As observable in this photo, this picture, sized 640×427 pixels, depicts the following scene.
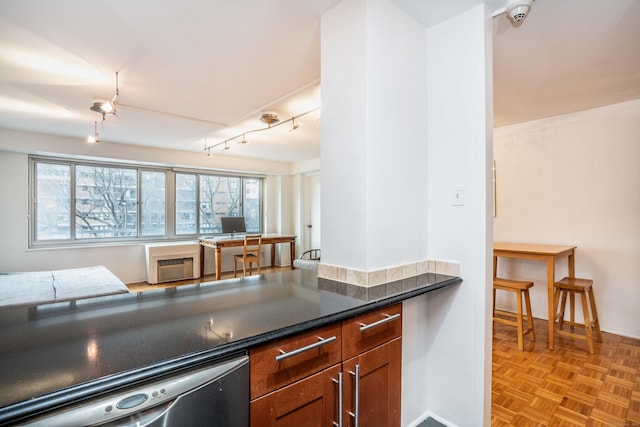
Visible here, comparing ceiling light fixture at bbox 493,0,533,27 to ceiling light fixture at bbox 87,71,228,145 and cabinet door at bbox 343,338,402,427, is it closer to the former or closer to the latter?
cabinet door at bbox 343,338,402,427

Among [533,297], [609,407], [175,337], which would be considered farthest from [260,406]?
[533,297]

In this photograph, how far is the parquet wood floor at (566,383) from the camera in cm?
179

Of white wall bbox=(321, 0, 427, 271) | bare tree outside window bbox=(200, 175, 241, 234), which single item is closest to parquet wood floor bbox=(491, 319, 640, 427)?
white wall bbox=(321, 0, 427, 271)

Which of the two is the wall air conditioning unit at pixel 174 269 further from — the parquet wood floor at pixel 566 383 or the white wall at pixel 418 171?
the parquet wood floor at pixel 566 383

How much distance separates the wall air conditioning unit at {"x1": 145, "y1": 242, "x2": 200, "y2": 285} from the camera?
16.1 ft

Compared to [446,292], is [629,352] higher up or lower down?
lower down

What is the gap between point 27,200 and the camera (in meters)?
4.28

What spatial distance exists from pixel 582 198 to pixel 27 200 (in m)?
6.69

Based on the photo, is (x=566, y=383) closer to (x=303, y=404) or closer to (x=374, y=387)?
(x=374, y=387)

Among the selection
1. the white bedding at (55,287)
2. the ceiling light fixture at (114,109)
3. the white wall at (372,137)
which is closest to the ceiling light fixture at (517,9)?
the white wall at (372,137)

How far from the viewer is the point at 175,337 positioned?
0.89m

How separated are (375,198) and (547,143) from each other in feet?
9.55

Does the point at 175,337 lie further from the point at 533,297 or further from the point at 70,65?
the point at 533,297

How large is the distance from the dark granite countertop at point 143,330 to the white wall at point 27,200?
158 inches
